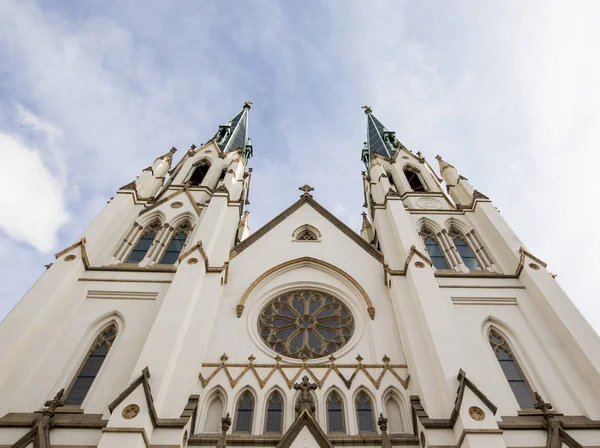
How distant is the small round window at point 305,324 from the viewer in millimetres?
12164

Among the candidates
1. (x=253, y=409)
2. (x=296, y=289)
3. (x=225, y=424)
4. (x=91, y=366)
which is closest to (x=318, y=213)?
(x=296, y=289)

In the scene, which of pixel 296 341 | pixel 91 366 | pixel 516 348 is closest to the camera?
pixel 91 366

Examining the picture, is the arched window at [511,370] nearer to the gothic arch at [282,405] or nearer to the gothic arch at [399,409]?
the gothic arch at [399,409]

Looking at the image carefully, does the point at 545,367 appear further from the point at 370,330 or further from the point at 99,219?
the point at 99,219

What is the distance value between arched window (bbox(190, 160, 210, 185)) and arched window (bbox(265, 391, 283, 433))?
47.0 ft

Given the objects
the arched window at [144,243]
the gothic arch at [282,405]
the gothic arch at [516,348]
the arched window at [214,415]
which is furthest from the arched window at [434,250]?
the arched window at [144,243]

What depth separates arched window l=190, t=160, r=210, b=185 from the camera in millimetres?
22888

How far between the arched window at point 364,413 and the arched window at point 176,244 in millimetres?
8317

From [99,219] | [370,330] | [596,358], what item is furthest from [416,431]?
[99,219]

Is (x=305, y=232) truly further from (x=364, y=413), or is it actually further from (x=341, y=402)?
(x=364, y=413)

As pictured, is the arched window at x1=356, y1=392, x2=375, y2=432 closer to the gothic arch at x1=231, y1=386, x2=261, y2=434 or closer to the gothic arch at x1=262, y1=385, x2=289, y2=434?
the gothic arch at x1=262, y1=385, x2=289, y2=434

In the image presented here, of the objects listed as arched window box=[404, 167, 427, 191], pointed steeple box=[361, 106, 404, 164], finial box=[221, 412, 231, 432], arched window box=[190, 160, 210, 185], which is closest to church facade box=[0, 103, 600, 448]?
finial box=[221, 412, 231, 432]

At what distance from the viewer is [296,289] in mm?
14242

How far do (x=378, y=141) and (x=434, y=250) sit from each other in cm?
1450
